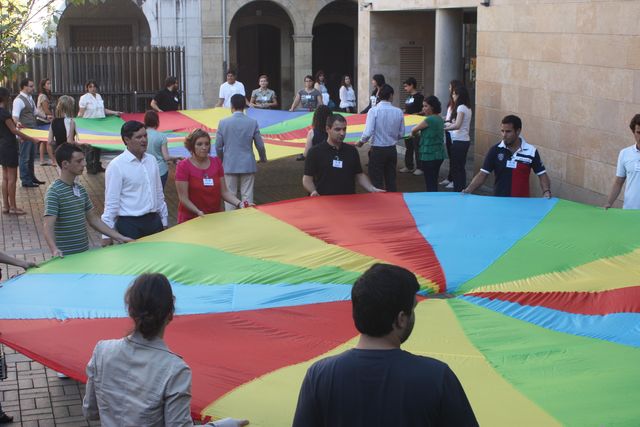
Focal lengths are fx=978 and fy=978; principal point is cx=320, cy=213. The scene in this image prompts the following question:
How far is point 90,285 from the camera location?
636 centimetres

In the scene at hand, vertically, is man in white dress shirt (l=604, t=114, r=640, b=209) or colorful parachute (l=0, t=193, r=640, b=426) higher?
man in white dress shirt (l=604, t=114, r=640, b=209)

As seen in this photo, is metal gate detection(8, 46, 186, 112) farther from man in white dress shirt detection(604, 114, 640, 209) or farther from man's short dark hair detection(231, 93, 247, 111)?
man in white dress shirt detection(604, 114, 640, 209)

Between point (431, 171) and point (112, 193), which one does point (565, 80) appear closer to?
point (431, 171)

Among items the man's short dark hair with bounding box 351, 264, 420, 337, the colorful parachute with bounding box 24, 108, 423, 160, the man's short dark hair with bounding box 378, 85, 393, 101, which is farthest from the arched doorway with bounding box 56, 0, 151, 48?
the man's short dark hair with bounding box 351, 264, 420, 337

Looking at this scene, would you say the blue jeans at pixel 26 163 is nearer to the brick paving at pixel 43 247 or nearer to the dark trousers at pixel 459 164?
the brick paving at pixel 43 247

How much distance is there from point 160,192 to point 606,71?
232 inches

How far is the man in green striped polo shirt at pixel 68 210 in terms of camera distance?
6.96 metres

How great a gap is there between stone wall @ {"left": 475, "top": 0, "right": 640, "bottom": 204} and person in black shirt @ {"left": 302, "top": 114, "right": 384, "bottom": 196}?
3.75 metres

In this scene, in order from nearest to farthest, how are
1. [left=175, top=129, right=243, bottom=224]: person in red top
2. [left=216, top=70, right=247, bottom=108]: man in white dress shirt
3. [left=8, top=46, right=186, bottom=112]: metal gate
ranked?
1. [left=175, top=129, right=243, bottom=224]: person in red top
2. [left=216, top=70, right=247, bottom=108]: man in white dress shirt
3. [left=8, top=46, right=186, bottom=112]: metal gate

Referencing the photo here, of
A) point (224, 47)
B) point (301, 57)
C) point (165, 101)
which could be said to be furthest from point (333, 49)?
point (165, 101)

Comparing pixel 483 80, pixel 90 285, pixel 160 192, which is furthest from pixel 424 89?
pixel 90 285

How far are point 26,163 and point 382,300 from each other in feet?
44.5

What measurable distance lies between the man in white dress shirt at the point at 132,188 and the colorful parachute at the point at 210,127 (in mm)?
5533

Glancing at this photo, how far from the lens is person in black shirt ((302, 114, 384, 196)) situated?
870 cm
